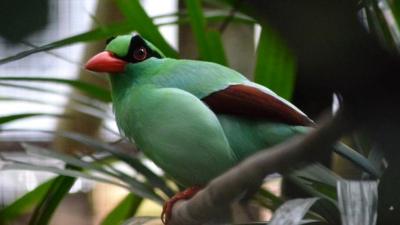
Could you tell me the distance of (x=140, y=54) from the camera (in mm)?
1618

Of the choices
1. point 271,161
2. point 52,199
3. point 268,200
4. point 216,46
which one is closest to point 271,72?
point 216,46

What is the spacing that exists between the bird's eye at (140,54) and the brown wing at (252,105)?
A: 9.3 inches

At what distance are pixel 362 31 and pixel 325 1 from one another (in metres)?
0.02

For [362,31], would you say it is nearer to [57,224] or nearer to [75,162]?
[75,162]

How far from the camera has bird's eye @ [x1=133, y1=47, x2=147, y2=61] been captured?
5.29 feet

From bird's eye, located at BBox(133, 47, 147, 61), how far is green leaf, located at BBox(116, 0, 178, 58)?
0.30 meters

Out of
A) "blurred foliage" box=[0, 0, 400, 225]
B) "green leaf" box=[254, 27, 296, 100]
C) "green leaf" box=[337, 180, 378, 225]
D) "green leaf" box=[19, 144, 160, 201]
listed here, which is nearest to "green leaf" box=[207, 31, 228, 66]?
"blurred foliage" box=[0, 0, 400, 225]

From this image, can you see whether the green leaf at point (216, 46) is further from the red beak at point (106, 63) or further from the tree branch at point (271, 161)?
the tree branch at point (271, 161)

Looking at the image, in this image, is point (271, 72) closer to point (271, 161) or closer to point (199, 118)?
point (199, 118)

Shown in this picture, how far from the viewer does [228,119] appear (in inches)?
56.2

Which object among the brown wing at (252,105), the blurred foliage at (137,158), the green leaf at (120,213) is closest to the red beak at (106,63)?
the blurred foliage at (137,158)

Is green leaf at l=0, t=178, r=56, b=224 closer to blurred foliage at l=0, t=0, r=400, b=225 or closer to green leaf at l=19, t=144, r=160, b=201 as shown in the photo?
blurred foliage at l=0, t=0, r=400, b=225

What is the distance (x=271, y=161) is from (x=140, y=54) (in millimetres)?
1114

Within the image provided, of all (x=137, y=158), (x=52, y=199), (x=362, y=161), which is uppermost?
(x=362, y=161)
